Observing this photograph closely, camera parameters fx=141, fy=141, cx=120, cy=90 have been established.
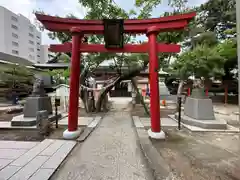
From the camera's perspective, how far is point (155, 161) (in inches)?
113

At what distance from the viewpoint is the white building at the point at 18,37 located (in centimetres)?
2777

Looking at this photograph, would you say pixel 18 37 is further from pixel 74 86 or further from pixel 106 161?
pixel 106 161

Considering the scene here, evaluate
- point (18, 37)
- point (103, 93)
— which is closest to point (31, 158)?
point (103, 93)

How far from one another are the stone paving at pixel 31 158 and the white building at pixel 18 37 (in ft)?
107

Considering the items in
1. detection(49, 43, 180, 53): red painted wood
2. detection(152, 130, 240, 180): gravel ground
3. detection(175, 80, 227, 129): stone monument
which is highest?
detection(49, 43, 180, 53): red painted wood

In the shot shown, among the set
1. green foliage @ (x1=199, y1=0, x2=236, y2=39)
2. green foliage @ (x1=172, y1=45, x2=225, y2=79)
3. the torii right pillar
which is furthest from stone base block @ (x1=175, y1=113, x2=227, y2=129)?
green foliage @ (x1=199, y1=0, x2=236, y2=39)

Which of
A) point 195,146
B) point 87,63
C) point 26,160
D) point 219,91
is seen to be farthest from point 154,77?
point 219,91

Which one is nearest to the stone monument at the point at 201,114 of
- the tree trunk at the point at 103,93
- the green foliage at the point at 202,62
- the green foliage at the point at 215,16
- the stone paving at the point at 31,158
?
the green foliage at the point at 202,62

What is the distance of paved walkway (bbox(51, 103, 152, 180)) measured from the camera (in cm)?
247

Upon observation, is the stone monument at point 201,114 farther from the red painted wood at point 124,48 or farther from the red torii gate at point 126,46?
the red painted wood at point 124,48

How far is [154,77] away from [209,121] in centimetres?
306

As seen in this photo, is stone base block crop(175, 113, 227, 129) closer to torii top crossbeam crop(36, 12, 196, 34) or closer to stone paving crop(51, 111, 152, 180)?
stone paving crop(51, 111, 152, 180)

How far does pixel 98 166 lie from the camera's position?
2750 millimetres

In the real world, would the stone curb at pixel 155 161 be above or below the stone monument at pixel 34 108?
below
